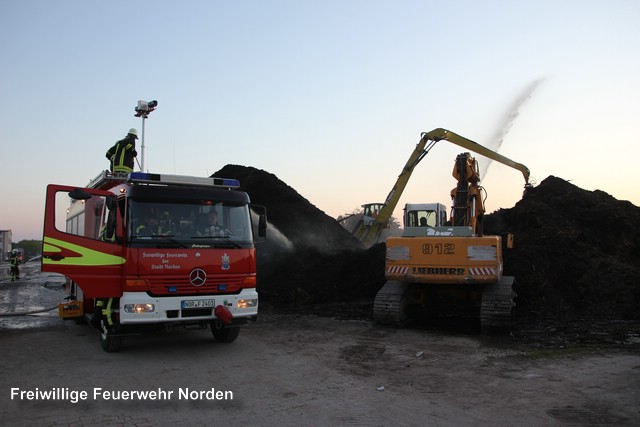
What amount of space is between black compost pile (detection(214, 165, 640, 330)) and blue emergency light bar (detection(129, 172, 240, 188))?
596 centimetres

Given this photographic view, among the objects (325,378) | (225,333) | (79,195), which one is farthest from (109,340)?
(325,378)

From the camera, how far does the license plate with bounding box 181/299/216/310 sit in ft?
25.5

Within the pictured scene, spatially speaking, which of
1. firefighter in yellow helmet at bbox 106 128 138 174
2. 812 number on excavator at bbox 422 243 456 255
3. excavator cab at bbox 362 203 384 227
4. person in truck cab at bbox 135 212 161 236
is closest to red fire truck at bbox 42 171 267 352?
person in truck cab at bbox 135 212 161 236

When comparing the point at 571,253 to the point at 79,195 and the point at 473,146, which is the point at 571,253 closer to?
the point at 473,146

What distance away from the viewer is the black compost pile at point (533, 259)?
12.8 meters

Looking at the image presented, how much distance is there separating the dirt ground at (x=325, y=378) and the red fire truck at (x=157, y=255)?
30.2 inches

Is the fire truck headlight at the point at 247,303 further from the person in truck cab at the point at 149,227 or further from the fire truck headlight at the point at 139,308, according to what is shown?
the person in truck cab at the point at 149,227

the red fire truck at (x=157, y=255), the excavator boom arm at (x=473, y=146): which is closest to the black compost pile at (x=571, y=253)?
the excavator boom arm at (x=473, y=146)

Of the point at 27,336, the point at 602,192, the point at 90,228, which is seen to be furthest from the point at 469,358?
the point at 602,192

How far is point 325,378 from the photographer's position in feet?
22.3

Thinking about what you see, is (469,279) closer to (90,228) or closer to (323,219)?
(90,228)

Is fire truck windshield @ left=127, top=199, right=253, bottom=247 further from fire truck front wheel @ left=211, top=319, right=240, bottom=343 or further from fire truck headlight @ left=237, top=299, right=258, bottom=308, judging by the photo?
fire truck front wheel @ left=211, top=319, right=240, bottom=343

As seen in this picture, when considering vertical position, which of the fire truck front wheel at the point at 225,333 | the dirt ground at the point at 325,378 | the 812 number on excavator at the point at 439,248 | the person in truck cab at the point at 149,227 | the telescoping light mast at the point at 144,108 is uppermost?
the telescoping light mast at the point at 144,108

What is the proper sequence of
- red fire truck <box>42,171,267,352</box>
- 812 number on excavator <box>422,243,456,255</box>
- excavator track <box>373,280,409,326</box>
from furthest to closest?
excavator track <box>373,280,409,326</box> < 812 number on excavator <box>422,243,456,255</box> < red fire truck <box>42,171,267,352</box>
